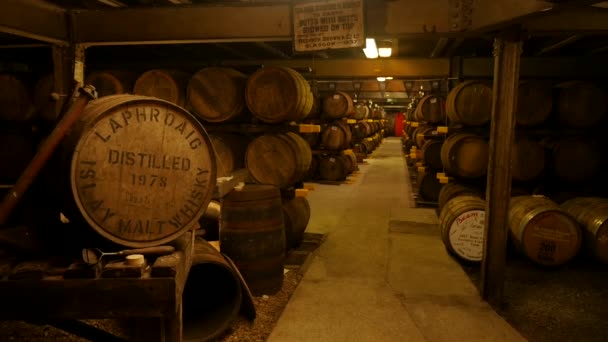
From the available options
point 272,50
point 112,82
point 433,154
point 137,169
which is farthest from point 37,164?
point 433,154

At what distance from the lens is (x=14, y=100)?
5.40m

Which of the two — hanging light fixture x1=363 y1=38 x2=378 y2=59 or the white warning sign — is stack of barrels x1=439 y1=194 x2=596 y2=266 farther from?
hanging light fixture x1=363 y1=38 x2=378 y2=59

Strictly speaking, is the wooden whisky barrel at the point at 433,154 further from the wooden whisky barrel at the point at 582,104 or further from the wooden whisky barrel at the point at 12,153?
the wooden whisky barrel at the point at 12,153

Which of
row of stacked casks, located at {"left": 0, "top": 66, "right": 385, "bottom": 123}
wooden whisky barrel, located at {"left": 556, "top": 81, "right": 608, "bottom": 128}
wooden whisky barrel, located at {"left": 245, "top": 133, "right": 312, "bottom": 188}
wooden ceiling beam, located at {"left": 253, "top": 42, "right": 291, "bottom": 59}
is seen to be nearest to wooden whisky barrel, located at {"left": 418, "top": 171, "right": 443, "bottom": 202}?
wooden whisky barrel, located at {"left": 556, "top": 81, "right": 608, "bottom": 128}

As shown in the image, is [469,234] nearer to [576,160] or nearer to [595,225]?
[595,225]

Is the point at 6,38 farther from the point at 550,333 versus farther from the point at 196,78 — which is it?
the point at 550,333

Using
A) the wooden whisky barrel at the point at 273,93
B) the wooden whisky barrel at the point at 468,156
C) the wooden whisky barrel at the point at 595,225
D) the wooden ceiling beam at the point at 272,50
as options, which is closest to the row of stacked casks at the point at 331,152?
the wooden ceiling beam at the point at 272,50

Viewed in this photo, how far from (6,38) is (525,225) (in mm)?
6452

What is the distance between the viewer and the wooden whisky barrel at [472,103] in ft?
20.0

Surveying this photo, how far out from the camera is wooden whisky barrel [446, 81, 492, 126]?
20.0 ft

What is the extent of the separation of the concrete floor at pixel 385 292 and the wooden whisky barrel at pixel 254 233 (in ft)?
1.30

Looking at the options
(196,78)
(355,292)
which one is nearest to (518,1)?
(355,292)

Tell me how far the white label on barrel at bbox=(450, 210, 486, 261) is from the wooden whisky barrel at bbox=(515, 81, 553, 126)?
169 centimetres

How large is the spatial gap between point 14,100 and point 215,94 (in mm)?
2581
